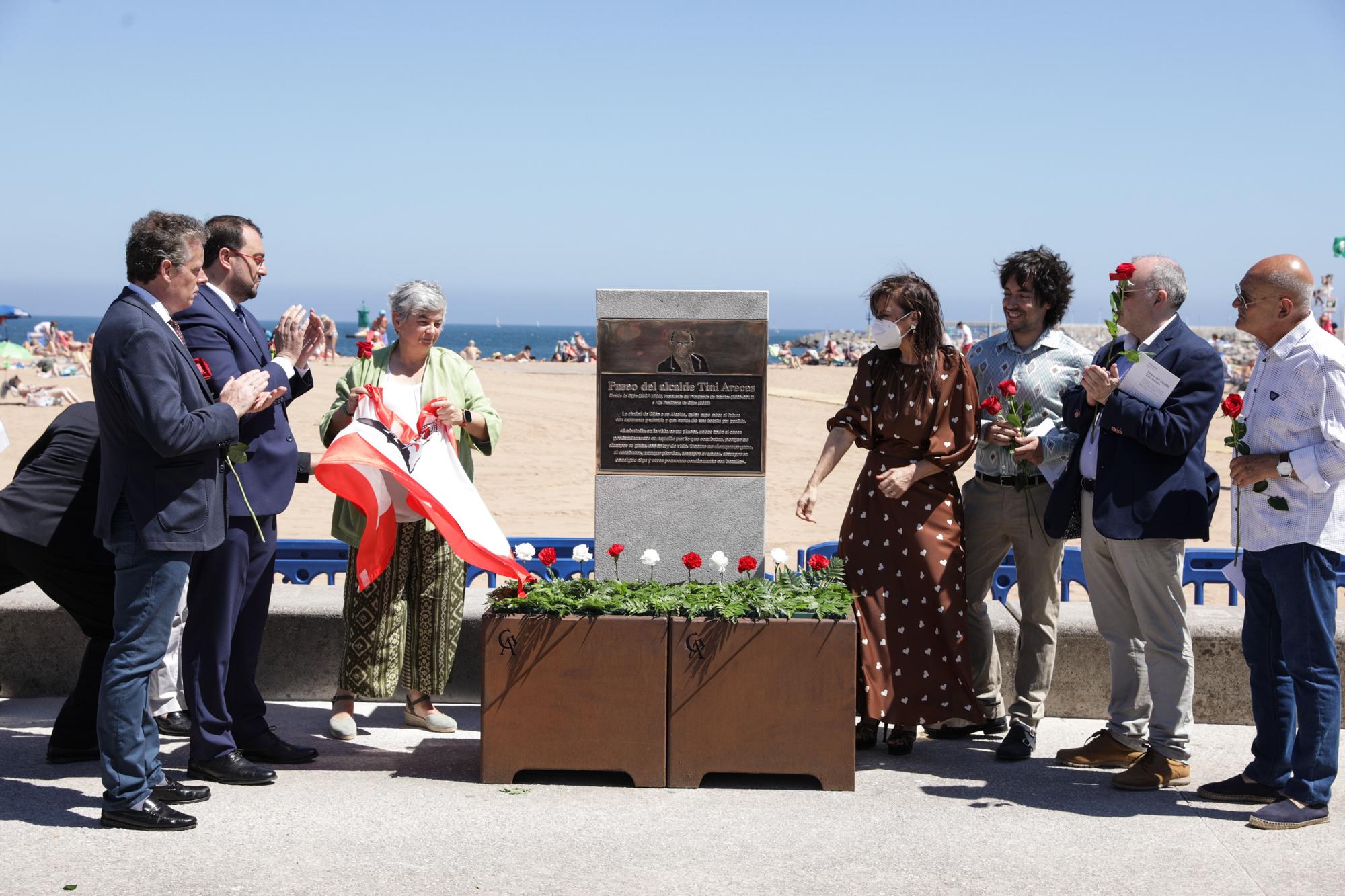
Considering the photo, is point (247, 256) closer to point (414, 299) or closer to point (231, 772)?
point (414, 299)

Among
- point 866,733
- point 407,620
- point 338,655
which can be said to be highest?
point 407,620

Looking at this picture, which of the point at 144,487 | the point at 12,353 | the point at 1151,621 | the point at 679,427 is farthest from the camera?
the point at 12,353

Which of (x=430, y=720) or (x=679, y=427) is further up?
(x=679, y=427)

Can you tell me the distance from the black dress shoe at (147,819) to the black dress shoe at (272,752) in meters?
0.80

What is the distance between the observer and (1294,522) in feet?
14.5

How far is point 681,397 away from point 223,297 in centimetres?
192

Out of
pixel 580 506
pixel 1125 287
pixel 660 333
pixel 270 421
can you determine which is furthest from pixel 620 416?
pixel 580 506

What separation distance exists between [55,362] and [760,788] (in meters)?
27.3

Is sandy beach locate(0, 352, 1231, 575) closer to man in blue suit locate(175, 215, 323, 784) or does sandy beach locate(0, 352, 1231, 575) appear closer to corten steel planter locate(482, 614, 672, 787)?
corten steel planter locate(482, 614, 672, 787)

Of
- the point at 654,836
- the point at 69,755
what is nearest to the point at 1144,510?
the point at 654,836

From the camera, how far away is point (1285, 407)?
14.7 feet

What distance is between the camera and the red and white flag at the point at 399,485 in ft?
16.9

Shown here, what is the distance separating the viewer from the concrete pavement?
3.88m

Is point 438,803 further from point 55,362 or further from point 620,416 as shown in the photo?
point 55,362
